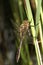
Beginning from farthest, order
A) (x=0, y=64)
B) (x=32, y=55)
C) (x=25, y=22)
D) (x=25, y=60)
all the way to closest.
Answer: (x=0, y=64) → (x=32, y=55) → (x=25, y=60) → (x=25, y=22)

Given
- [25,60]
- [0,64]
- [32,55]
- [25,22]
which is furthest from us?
[0,64]

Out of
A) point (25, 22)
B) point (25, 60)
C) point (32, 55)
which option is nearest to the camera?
point (25, 22)

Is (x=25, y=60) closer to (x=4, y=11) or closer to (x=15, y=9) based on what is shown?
(x=15, y=9)

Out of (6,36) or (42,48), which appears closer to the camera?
(42,48)

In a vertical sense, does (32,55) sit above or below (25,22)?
below

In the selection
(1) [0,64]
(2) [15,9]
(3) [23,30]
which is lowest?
(1) [0,64]

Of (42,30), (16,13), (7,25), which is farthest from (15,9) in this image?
(7,25)

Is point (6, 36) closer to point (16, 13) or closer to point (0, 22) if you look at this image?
point (0, 22)

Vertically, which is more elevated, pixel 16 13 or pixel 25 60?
pixel 16 13

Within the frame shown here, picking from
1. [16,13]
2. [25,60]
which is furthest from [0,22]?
[25,60]
